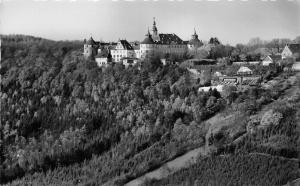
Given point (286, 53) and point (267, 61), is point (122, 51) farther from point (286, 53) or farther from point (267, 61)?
point (286, 53)

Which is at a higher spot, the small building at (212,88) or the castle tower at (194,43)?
the castle tower at (194,43)

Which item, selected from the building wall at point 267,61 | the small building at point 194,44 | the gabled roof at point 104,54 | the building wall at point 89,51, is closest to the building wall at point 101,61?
the gabled roof at point 104,54

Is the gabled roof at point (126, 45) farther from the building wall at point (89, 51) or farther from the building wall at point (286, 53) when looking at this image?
the building wall at point (286, 53)

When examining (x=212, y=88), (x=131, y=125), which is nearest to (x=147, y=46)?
(x=212, y=88)

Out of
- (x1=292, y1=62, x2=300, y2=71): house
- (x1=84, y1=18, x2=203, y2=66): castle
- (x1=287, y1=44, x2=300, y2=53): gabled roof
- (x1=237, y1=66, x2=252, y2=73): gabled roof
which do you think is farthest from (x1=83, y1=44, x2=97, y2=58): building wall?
(x1=292, y1=62, x2=300, y2=71): house

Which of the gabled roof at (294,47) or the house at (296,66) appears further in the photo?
the gabled roof at (294,47)

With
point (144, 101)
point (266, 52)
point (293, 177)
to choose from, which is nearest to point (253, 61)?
point (266, 52)
